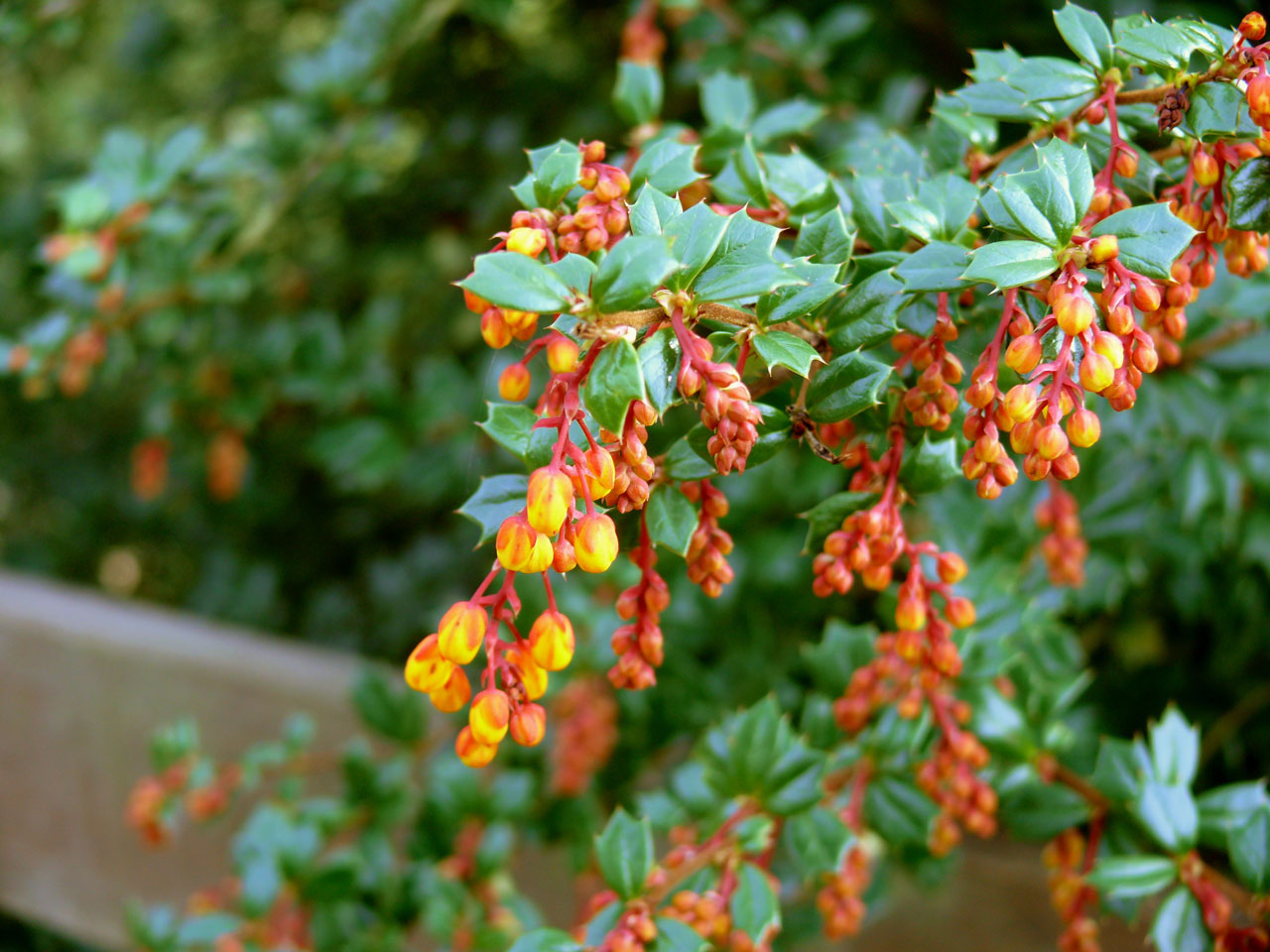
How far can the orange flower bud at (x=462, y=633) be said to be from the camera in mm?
522

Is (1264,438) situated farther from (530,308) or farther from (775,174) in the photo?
(530,308)

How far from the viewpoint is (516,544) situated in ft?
1.64

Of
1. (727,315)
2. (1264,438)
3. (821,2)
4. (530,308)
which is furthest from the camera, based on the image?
(821,2)

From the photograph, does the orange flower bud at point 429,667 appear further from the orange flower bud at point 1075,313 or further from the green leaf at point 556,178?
the orange flower bud at point 1075,313

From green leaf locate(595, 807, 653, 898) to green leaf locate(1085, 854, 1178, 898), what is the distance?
0.36m

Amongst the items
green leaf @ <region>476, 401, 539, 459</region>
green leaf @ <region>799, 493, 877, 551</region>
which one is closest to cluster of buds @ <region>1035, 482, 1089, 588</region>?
green leaf @ <region>799, 493, 877, 551</region>

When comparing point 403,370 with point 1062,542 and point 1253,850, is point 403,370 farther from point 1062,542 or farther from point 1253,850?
point 1253,850

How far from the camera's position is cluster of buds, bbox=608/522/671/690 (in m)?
0.64

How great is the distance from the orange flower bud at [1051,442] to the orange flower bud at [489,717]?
1.06 feet

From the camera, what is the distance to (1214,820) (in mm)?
873

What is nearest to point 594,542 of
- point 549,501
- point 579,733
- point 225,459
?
point 549,501

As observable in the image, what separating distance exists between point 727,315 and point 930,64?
1.41 metres

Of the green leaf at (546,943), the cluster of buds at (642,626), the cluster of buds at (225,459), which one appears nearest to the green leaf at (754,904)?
the green leaf at (546,943)

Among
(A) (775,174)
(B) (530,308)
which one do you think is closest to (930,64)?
(A) (775,174)
